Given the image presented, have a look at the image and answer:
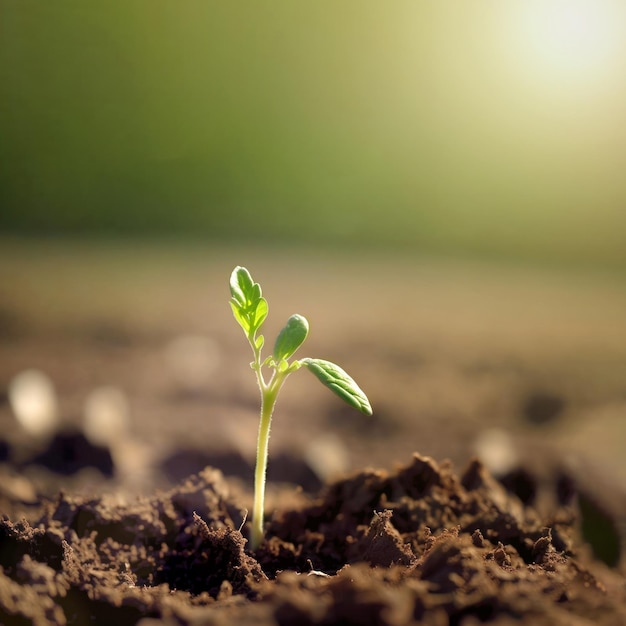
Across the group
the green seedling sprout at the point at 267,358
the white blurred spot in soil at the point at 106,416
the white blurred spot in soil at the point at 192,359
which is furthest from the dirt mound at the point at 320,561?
the white blurred spot in soil at the point at 192,359

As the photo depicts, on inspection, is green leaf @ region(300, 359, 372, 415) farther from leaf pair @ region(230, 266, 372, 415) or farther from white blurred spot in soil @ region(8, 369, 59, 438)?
white blurred spot in soil @ region(8, 369, 59, 438)

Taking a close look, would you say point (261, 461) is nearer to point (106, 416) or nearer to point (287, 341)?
point (287, 341)

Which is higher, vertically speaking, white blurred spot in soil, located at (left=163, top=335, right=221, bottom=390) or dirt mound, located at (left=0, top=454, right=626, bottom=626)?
white blurred spot in soil, located at (left=163, top=335, right=221, bottom=390)

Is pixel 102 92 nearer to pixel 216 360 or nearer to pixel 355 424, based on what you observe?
pixel 216 360

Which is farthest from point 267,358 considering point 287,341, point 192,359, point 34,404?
point 192,359

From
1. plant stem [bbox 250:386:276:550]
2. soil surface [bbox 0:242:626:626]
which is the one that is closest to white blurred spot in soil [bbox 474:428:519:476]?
soil surface [bbox 0:242:626:626]

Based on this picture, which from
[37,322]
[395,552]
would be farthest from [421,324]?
[395,552]
